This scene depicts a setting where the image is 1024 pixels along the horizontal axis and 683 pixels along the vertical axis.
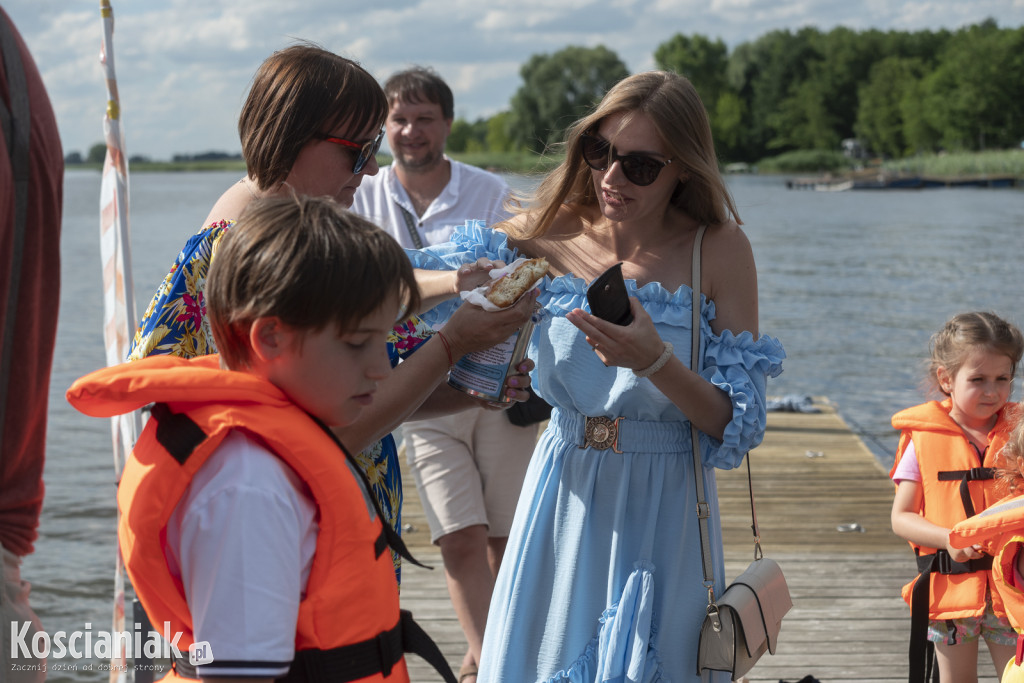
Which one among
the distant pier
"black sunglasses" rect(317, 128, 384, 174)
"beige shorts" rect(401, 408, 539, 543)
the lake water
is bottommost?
the distant pier

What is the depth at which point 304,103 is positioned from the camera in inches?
82.0

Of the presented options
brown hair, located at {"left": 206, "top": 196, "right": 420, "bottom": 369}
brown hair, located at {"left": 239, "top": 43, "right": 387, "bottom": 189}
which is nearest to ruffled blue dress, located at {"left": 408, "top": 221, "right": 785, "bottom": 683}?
brown hair, located at {"left": 239, "top": 43, "right": 387, "bottom": 189}

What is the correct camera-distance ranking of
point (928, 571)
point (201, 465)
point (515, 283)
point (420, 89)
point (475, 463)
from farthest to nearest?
point (420, 89), point (475, 463), point (928, 571), point (515, 283), point (201, 465)

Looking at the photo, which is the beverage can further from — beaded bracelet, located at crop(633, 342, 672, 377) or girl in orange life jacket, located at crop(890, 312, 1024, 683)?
girl in orange life jacket, located at crop(890, 312, 1024, 683)

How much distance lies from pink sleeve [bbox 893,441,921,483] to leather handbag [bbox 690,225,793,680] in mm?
866

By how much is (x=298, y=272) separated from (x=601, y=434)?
1299mm

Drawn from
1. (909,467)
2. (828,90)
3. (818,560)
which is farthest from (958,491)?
(828,90)

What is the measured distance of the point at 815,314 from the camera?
62.2ft

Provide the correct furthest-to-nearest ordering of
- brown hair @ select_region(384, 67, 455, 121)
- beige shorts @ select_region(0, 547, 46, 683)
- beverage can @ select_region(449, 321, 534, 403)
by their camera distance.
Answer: brown hair @ select_region(384, 67, 455, 121)
beverage can @ select_region(449, 321, 534, 403)
beige shorts @ select_region(0, 547, 46, 683)

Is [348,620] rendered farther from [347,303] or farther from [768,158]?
[768,158]

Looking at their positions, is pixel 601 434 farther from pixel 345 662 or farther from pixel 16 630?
pixel 16 630

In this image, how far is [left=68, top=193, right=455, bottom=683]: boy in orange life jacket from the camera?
1336mm

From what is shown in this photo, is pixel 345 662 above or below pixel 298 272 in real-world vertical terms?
below

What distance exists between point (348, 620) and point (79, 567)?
270 inches
